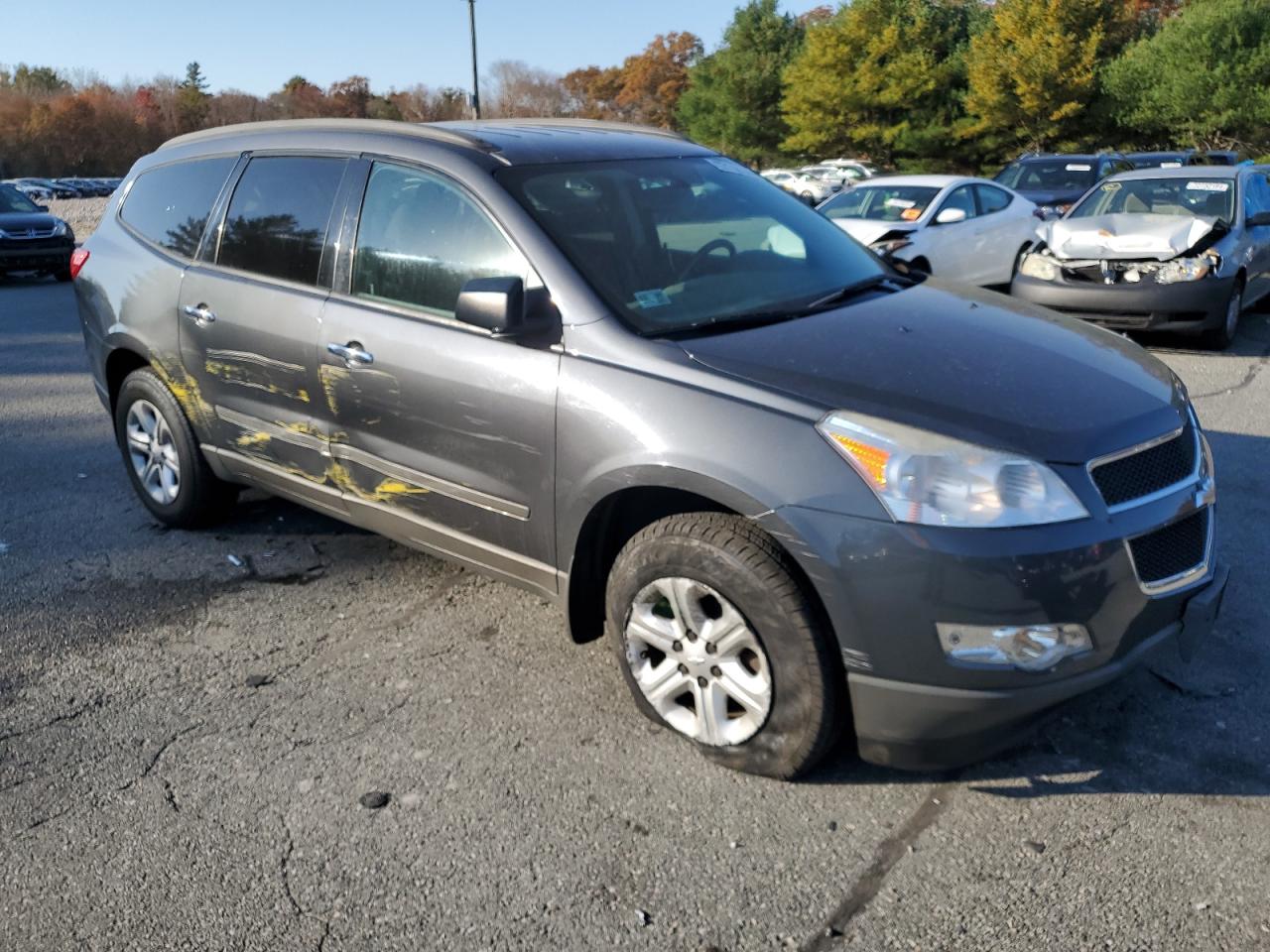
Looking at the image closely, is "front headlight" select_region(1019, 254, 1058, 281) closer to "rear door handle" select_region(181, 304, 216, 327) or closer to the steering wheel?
the steering wheel

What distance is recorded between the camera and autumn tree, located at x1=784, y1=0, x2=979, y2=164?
47.6 metres

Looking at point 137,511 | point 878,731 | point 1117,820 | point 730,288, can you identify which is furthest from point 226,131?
point 1117,820

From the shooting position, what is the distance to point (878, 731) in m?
2.88

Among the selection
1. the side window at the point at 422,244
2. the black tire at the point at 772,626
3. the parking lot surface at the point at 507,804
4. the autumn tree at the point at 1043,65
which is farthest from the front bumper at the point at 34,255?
the autumn tree at the point at 1043,65

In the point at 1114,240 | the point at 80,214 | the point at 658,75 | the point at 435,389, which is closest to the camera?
the point at 435,389

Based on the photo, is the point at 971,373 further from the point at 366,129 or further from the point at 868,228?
the point at 868,228

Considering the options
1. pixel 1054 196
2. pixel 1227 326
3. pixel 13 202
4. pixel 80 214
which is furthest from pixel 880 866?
pixel 80 214

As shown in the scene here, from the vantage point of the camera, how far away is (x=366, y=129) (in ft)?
13.7

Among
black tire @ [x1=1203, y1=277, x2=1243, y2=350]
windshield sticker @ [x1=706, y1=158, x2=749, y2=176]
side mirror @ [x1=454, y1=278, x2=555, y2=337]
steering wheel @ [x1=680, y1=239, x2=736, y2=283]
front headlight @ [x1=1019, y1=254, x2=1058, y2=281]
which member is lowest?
black tire @ [x1=1203, y1=277, x2=1243, y2=350]

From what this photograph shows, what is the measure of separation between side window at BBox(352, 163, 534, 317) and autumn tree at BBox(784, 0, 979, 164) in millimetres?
47238

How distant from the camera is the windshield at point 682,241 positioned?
3512 millimetres

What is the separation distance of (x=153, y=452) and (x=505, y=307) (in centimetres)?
269

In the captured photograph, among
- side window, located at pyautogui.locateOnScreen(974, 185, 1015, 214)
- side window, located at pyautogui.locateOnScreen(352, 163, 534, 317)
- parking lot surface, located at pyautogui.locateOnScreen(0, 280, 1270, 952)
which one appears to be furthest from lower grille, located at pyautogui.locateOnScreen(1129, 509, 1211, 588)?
side window, located at pyautogui.locateOnScreen(974, 185, 1015, 214)

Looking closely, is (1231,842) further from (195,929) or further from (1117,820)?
(195,929)
